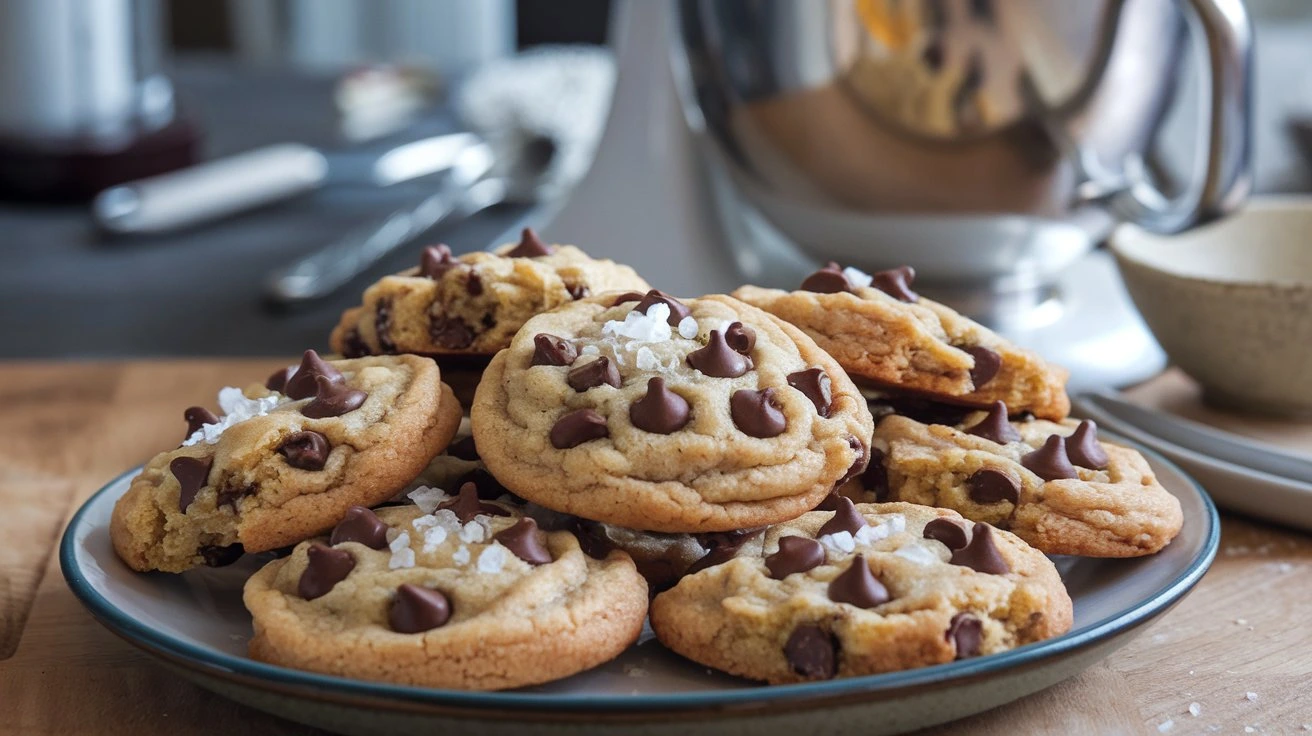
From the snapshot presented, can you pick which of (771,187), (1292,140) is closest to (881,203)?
(771,187)

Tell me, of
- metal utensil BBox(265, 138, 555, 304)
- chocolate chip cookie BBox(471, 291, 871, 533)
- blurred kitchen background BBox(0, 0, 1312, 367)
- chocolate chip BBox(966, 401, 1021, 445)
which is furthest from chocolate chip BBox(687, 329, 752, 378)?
metal utensil BBox(265, 138, 555, 304)

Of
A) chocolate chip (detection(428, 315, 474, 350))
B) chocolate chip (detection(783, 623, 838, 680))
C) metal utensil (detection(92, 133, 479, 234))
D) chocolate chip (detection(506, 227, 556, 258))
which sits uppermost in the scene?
chocolate chip (detection(506, 227, 556, 258))

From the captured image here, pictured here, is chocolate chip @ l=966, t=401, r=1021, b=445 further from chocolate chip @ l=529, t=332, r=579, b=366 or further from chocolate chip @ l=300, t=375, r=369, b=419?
chocolate chip @ l=300, t=375, r=369, b=419

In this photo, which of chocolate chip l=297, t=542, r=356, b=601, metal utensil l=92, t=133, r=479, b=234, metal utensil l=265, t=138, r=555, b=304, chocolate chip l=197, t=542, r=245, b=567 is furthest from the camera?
metal utensil l=92, t=133, r=479, b=234

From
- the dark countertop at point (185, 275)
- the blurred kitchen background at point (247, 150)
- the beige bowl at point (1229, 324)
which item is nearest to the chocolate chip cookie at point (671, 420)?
the beige bowl at point (1229, 324)

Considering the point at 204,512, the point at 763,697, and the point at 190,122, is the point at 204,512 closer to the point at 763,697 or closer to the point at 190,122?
the point at 763,697

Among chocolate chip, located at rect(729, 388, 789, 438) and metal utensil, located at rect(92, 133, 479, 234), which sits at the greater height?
chocolate chip, located at rect(729, 388, 789, 438)
